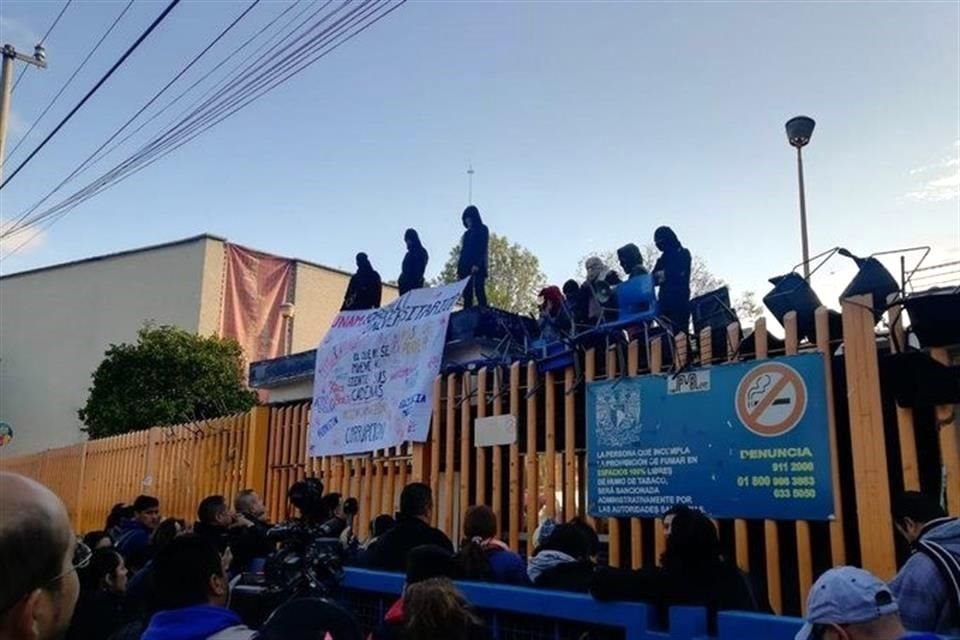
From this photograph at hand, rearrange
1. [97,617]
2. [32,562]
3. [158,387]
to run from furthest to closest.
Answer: [158,387], [97,617], [32,562]

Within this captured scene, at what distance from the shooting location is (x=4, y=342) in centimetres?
3150

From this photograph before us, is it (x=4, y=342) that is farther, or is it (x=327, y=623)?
(x=4, y=342)

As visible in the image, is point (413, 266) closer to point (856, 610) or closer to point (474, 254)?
point (474, 254)

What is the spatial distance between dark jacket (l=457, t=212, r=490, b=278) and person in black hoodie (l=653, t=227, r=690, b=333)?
8.57 feet

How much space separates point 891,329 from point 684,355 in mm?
1491

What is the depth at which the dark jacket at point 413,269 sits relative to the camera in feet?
34.3


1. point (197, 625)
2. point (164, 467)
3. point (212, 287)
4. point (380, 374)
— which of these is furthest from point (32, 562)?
point (212, 287)

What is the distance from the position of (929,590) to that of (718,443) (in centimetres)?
A: 258

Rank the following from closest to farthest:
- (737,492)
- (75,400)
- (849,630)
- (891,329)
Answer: (849,630), (891,329), (737,492), (75,400)

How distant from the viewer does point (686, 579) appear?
3.55 metres

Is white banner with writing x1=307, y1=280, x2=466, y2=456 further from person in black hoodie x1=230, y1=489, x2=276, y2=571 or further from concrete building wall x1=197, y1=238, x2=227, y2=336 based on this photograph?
concrete building wall x1=197, y1=238, x2=227, y2=336

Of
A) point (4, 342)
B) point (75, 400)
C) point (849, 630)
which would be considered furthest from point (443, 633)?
point (4, 342)

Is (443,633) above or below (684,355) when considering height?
below

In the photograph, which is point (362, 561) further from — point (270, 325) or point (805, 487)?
point (270, 325)
